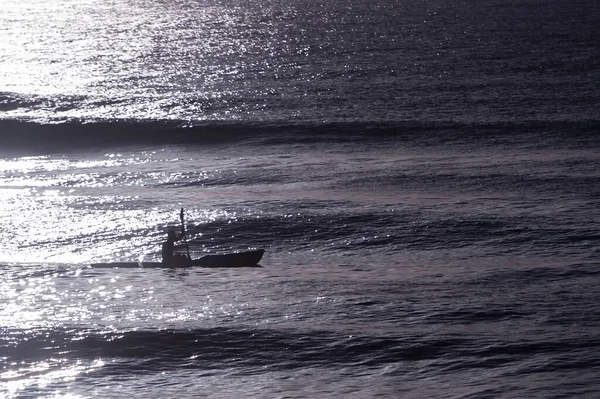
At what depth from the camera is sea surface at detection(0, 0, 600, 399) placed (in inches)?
913

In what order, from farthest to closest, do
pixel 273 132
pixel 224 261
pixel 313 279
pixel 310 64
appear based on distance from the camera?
pixel 310 64
pixel 273 132
pixel 224 261
pixel 313 279

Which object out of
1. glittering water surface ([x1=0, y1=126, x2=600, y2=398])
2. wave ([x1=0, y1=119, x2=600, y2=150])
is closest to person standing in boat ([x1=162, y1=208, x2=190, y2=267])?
glittering water surface ([x1=0, y1=126, x2=600, y2=398])

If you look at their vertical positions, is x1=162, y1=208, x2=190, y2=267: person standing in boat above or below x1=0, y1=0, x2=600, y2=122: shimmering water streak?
below

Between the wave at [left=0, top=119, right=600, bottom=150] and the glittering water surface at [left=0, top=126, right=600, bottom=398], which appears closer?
the glittering water surface at [left=0, top=126, right=600, bottom=398]

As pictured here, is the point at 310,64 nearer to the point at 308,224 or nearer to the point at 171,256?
the point at 308,224

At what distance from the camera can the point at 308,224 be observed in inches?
1350

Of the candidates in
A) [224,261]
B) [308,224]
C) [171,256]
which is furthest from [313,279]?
[308,224]

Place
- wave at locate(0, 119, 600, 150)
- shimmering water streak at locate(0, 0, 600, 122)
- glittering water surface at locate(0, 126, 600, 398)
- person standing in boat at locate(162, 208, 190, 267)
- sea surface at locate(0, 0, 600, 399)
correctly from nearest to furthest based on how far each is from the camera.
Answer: glittering water surface at locate(0, 126, 600, 398), sea surface at locate(0, 0, 600, 399), person standing in boat at locate(162, 208, 190, 267), wave at locate(0, 119, 600, 150), shimmering water streak at locate(0, 0, 600, 122)

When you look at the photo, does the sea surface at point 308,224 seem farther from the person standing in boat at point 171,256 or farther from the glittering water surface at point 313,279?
the person standing in boat at point 171,256

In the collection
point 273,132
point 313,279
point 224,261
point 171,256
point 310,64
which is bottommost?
point 313,279

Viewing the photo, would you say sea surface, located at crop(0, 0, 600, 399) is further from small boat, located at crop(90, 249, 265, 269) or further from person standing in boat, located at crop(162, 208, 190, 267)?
person standing in boat, located at crop(162, 208, 190, 267)

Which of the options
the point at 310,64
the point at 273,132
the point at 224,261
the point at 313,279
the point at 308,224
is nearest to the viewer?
the point at 313,279

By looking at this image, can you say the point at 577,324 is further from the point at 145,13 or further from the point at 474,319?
the point at 145,13

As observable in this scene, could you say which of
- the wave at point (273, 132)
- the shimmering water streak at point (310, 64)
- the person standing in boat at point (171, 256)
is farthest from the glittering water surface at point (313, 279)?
the shimmering water streak at point (310, 64)
